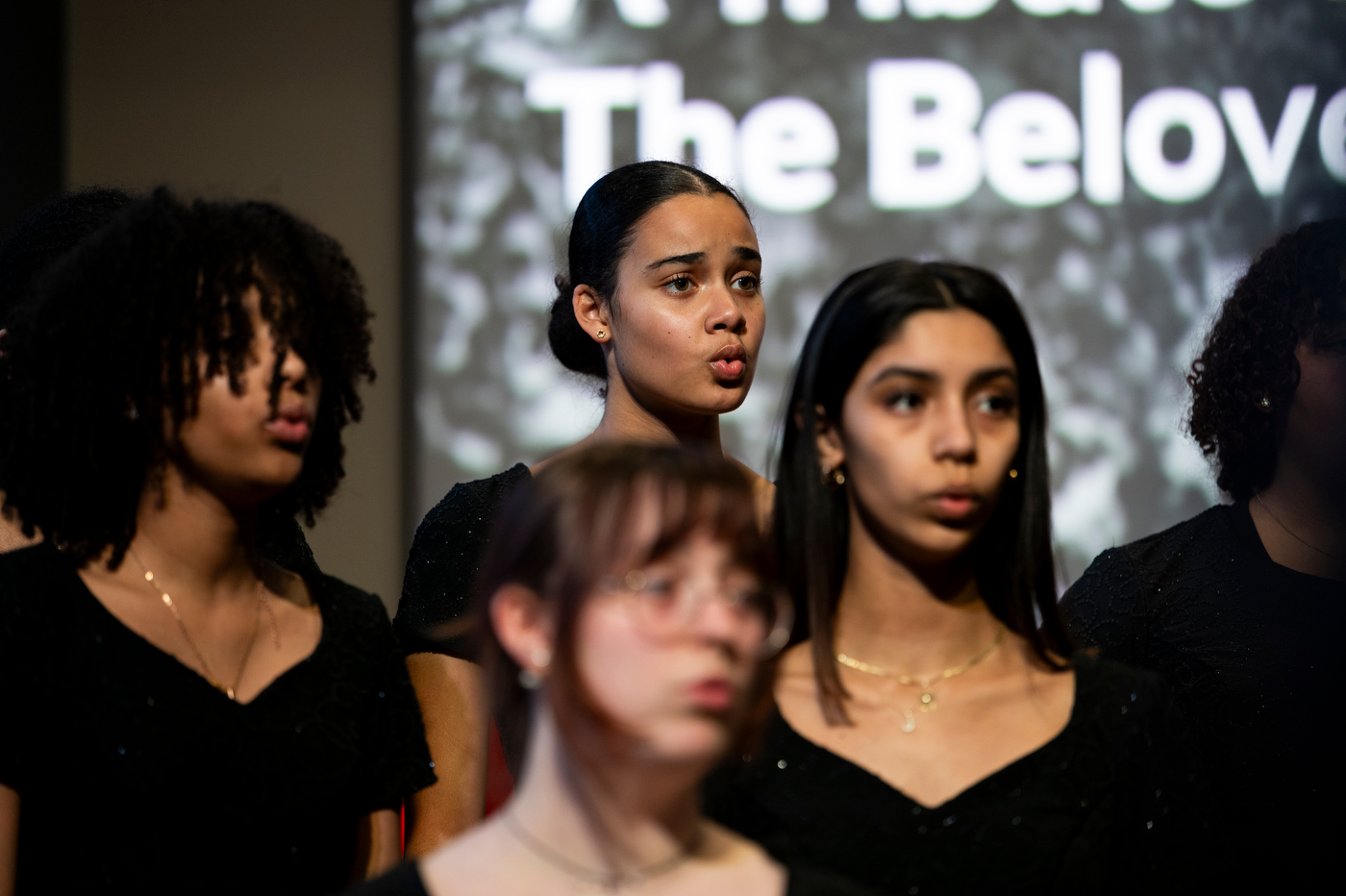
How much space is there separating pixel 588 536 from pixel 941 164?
8.90 feet

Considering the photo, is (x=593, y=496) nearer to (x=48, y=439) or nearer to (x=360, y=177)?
(x=48, y=439)

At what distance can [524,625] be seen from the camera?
1.17 m

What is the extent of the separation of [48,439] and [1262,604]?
1557mm

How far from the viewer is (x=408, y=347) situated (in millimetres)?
3789

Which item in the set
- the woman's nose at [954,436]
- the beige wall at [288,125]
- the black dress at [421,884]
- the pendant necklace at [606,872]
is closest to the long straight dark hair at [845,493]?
the woman's nose at [954,436]

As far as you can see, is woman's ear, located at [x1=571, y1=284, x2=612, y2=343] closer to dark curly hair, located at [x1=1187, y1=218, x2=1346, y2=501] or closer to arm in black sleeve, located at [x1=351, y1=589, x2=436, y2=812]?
arm in black sleeve, located at [x1=351, y1=589, x2=436, y2=812]

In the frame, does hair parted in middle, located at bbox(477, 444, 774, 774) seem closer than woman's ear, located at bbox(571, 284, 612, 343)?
Yes

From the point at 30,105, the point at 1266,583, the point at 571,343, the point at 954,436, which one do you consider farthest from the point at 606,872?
the point at 30,105

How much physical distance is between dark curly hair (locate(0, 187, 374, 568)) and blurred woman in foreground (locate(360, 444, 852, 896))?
419 millimetres


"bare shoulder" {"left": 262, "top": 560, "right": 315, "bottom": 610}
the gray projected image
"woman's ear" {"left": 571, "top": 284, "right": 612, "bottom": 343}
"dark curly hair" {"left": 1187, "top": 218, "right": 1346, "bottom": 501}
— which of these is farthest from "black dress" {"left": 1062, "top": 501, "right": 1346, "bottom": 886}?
the gray projected image

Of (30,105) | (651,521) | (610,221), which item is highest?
(30,105)

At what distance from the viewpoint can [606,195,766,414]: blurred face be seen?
2.13m

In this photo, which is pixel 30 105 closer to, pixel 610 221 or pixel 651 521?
pixel 610 221

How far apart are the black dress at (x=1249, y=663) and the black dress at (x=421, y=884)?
0.87m
